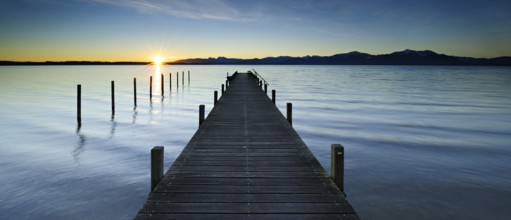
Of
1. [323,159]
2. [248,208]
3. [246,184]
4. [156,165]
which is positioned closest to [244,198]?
[248,208]

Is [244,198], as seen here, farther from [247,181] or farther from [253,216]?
[247,181]

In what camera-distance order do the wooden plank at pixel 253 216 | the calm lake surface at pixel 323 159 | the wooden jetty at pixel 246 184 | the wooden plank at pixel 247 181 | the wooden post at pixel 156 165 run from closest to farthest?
the wooden plank at pixel 253 216
the wooden jetty at pixel 246 184
the wooden post at pixel 156 165
the wooden plank at pixel 247 181
the calm lake surface at pixel 323 159

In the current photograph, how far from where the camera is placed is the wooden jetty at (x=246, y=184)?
5074 millimetres

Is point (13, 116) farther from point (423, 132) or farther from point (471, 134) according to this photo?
point (471, 134)

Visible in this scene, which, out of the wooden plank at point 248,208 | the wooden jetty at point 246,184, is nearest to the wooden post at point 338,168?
the wooden jetty at point 246,184

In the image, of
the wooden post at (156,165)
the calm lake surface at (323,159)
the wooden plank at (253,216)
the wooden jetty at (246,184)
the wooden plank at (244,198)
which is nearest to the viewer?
the wooden plank at (253,216)

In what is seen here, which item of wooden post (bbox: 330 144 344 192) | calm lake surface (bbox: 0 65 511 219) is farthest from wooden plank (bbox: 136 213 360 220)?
calm lake surface (bbox: 0 65 511 219)

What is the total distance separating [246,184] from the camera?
6.20 metres

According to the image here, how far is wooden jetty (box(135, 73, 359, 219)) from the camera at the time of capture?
507 cm

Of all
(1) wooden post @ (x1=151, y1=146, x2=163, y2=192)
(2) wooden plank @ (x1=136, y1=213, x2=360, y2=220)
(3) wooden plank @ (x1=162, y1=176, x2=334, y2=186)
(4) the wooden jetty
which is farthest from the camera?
(3) wooden plank @ (x1=162, y1=176, x2=334, y2=186)

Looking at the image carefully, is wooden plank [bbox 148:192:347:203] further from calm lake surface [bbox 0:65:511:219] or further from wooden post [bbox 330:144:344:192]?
calm lake surface [bbox 0:65:511:219]

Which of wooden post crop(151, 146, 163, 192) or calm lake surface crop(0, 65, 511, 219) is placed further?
calm lake surface crop(0, 65, 511, 219)

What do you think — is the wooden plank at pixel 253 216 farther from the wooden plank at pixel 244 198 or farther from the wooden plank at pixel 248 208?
Answer: the wooden plank at pixel 244 198

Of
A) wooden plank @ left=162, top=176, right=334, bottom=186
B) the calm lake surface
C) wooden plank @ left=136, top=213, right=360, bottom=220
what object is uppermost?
wooden plank @ left=162, top=176, right=334, bottom=186
